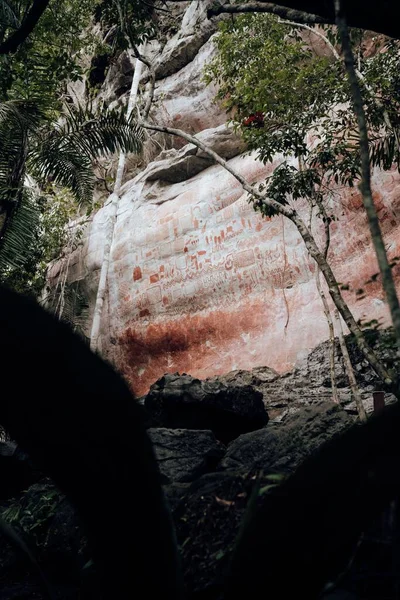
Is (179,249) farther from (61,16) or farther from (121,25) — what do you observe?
(121,25)

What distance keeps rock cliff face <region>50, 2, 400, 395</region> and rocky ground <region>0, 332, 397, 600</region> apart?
142cm

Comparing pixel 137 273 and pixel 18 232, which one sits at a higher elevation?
pixel 137 273

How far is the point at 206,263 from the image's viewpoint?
1399cm

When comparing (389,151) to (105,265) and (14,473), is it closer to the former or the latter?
(14,473)

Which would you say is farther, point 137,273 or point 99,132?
point 137,273

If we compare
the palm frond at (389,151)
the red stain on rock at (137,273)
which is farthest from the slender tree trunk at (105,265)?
the palm frond at (389,151)

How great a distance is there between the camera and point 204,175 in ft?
50.8

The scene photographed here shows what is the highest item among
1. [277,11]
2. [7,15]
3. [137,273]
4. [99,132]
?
[137,273]

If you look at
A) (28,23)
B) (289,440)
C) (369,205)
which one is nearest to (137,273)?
(289,440)

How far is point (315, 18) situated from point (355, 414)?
645 centimetres

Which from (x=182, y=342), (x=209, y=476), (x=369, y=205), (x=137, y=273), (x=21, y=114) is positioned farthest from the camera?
(x=137, y=273)

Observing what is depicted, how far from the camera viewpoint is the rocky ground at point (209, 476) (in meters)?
3.29

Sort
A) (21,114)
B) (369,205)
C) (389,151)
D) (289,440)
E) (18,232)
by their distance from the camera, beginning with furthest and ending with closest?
(18,232)
(21,114)
(389,151)
(289,440)
(369,205)

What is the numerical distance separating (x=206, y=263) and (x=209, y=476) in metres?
10.1
